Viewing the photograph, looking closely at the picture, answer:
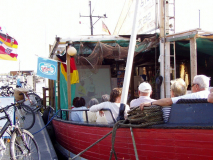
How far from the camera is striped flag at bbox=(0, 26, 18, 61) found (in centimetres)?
663

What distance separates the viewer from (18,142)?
13.5ft

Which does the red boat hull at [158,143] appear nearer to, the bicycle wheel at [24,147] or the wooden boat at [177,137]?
the wooden boat at [177,137]

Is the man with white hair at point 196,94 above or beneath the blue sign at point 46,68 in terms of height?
beneath

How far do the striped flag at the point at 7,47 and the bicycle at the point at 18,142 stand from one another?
322cm

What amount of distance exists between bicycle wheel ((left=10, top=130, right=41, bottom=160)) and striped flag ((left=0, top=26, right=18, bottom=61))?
139 inches

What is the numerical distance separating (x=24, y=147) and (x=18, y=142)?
0.18 m

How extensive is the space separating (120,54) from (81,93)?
3.20 m

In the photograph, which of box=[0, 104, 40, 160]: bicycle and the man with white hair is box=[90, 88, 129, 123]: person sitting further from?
box=[0, 104, 40, 160]: bicycle

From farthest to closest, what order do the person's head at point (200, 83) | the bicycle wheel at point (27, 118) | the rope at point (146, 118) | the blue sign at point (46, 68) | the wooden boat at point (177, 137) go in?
the bicycle wheel at point (27, 118), the blue sign at point (46, 68), the person's head at point (200, 83), the rope at point (146, 118), the wooden boat at point (177, 137)

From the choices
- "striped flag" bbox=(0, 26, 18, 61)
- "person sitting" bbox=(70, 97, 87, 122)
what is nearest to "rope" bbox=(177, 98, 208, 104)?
"person sitting" bbox=(70, 97, 87, 122)

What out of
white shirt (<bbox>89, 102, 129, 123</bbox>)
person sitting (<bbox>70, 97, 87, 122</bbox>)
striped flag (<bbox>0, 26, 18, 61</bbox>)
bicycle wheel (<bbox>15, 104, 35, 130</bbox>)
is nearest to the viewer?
white shirt (<bbox>89, 102, 129, 123</bbox>)

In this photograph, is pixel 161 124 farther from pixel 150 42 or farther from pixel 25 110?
pixel 25 110

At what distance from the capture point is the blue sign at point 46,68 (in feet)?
19.0

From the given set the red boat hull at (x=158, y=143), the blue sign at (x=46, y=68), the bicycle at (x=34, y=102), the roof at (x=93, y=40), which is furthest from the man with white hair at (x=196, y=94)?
the bicycle at (x=34, y=102)
